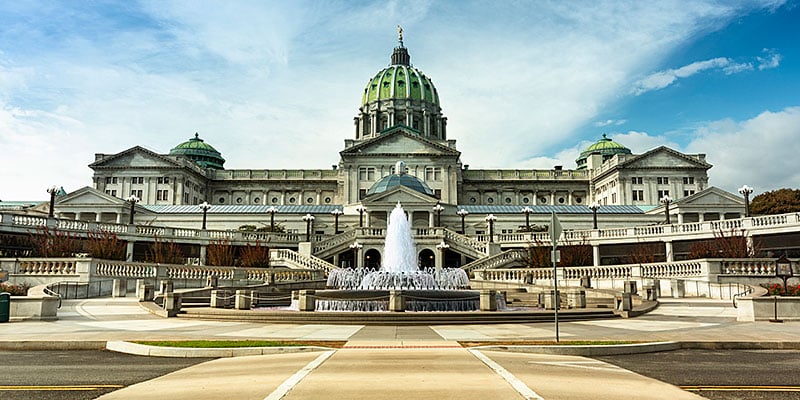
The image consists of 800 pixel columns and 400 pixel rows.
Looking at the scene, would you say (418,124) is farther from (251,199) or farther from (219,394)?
(219,394)

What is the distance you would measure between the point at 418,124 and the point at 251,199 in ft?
143

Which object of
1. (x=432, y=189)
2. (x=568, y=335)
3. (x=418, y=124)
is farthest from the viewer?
(x=418, y=124)

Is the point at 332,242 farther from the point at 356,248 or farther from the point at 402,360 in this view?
the point at 402,360

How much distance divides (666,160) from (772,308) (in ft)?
334

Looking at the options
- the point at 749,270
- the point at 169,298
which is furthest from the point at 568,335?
the point at 749,270

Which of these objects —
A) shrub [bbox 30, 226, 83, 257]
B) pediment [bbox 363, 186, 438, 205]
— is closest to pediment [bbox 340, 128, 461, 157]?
pediment [bbox 363, 186, 438, 205]

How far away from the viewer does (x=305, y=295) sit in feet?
79.5

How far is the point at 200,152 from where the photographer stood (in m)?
143

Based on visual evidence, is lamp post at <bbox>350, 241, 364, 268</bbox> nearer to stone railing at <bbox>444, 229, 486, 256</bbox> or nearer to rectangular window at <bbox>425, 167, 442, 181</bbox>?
stone railing at <bbox>444, 229, 486, 256</bbox>

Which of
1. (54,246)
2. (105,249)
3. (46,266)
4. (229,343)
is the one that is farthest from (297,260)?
(229,343)

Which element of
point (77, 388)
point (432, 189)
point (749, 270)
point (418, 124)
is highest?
point (418, 124)

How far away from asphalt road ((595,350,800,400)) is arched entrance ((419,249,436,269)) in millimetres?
52254

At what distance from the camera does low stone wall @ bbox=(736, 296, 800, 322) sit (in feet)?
72.5

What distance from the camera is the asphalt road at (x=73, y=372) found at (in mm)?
9844
